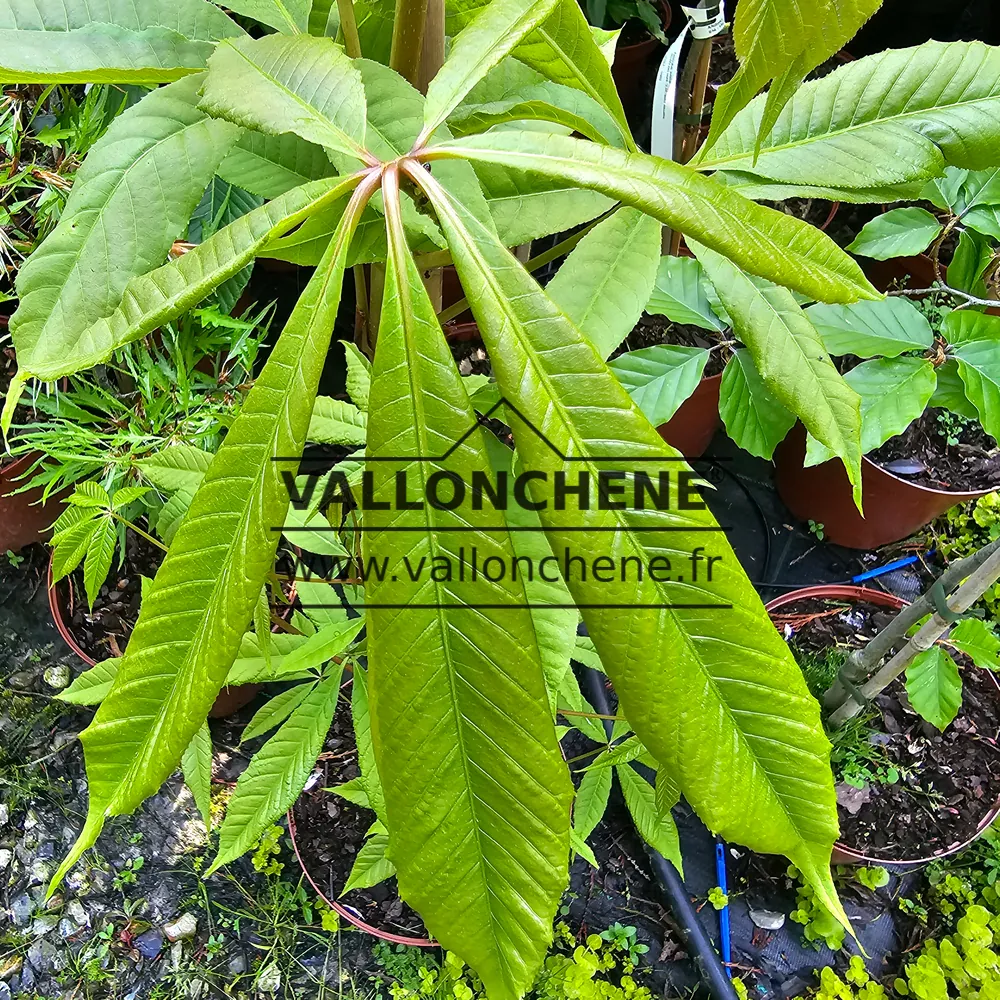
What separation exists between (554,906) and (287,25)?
630 millimetres

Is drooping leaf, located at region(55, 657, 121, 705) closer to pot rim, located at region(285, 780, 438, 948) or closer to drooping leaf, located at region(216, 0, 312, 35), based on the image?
pot rim, located at region(285, 780, 438, 948)

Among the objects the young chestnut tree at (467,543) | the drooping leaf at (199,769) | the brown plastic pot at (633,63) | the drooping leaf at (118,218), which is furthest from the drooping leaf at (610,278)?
the brown plastic pot at (633,63)

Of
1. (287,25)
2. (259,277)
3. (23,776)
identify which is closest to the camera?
(287,25)

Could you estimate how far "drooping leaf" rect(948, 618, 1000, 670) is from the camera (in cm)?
90

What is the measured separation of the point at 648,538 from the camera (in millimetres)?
369

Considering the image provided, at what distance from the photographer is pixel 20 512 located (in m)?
1.36

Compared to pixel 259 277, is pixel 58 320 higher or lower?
higher

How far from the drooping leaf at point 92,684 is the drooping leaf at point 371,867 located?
366mm

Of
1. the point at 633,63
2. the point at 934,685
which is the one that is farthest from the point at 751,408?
the point at 633,63

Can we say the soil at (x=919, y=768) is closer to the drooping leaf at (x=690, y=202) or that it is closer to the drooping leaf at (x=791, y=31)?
the drooping leaf at (x=690, y=202)

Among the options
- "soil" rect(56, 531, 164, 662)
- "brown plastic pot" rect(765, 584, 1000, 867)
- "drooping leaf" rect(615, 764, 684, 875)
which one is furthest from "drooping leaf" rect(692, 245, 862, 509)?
"soil" rect(56, 531, 164, 662)

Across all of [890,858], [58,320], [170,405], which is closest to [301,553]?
[170,405]

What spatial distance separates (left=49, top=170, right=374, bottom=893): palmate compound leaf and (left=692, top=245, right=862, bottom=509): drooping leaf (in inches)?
13.6

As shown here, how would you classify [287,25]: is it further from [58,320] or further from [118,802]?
[118,802]
